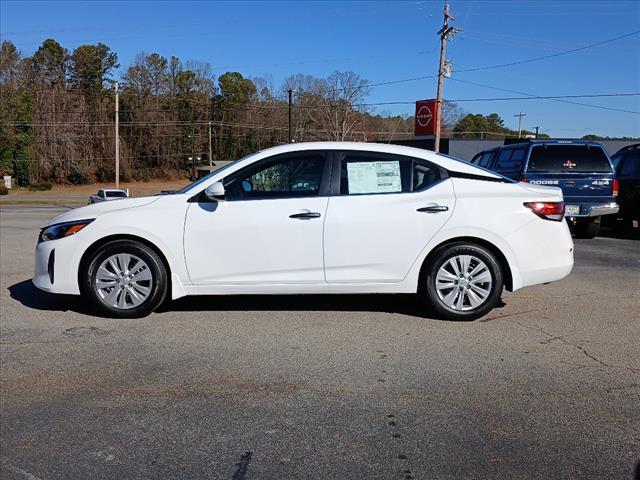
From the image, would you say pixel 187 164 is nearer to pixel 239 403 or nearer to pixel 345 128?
pixel 345 128

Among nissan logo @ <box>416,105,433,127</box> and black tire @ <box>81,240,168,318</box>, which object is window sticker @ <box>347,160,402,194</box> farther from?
nissan logo @ <box>416,105,433,127</box>

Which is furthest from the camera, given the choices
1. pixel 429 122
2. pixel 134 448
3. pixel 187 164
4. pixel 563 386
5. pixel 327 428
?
pixel 187 164

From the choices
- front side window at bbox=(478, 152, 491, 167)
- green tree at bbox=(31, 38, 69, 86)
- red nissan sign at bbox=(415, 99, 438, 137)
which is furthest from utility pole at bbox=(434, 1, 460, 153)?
green tree at bbox=(31, 38, 69, 86)

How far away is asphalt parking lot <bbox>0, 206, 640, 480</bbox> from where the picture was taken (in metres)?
3.14

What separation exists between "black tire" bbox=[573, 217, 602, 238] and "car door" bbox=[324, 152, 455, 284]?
308 inches

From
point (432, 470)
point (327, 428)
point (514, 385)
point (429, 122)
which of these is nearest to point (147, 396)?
point (327, 428)

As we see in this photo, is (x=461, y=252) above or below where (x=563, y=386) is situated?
above

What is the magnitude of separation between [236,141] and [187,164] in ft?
28.6

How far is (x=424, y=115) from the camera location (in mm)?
37531

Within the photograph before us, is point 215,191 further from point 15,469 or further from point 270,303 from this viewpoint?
point 15,469

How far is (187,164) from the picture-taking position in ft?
307

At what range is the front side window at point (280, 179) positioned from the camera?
5758 mm

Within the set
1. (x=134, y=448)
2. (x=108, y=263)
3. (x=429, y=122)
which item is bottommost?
(x=134, y=448)

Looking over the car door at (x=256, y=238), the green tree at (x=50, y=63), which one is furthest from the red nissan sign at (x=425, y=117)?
the green tree at (x=50, y=63)
